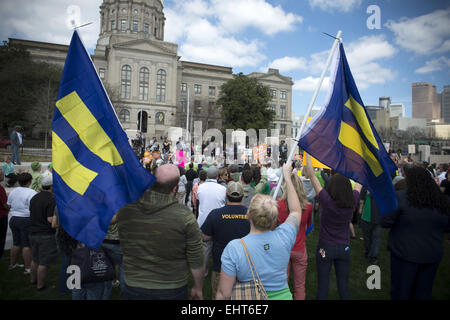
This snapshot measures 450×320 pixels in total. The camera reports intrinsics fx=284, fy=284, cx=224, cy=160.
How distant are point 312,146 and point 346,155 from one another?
47 cm

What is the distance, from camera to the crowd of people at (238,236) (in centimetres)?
214

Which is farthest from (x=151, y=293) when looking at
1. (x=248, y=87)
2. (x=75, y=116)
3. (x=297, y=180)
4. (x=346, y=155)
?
(x=248, y=87)

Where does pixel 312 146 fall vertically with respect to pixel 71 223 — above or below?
above

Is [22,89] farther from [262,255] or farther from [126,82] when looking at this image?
[262,255]

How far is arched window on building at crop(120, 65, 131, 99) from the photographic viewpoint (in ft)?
175

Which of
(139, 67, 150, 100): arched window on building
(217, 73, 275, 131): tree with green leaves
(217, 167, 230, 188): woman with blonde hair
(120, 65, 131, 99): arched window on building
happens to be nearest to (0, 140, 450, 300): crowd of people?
(217, 167, 230, 188): woman with blonde hair

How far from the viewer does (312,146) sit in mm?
3279

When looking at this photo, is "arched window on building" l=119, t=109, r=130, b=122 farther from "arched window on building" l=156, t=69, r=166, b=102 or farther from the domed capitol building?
"arched window on building" l=156, t=69, r=166, b=102

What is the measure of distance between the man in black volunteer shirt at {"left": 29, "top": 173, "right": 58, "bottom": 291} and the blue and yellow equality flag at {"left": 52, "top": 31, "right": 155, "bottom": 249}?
6.46 feet

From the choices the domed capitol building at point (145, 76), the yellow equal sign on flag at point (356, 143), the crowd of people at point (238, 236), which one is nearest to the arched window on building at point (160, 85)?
the domed capitol building at point (145, 76)

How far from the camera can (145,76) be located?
55219mm
